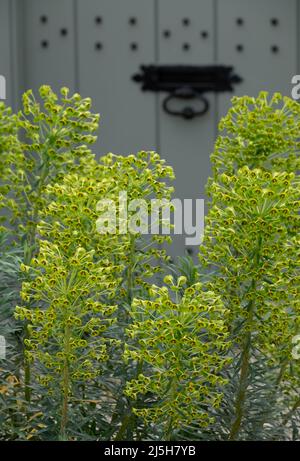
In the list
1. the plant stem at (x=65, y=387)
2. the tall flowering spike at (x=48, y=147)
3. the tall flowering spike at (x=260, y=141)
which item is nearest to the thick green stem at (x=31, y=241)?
the tall flowering spike at (x=48, y=147)

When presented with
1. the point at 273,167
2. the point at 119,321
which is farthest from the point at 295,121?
the point at 119,321

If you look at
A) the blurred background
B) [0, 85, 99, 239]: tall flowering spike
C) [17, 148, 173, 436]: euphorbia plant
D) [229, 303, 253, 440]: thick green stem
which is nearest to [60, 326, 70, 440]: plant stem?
[17, 148, 173, 436]: euphorbia plant

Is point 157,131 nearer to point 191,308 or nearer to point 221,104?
point 221,104

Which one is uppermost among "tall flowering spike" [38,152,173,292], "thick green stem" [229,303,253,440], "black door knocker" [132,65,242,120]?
"black door knocker" [132,65,242,120]

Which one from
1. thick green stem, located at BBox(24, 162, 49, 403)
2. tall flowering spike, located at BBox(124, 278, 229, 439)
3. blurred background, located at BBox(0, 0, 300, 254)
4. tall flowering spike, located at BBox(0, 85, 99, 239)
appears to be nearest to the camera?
tall flowering spike, located at BBox(124, 278, 229, 439)

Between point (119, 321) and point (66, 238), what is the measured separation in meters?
0.16

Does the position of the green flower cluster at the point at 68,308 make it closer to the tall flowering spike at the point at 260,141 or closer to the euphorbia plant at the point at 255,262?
the euphorbia plant at the point at 255,262

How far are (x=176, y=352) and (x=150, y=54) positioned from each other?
2.32 meters

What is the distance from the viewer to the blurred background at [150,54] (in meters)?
3.30

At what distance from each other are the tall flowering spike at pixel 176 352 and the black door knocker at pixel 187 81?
2165 mm

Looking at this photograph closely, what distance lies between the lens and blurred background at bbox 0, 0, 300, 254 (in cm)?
330

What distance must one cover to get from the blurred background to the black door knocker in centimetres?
2

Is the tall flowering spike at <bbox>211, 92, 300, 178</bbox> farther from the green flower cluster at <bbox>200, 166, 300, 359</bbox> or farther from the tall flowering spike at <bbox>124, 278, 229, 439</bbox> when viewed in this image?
the tall flowering spike at <bbox>124, 278, 229, 439</bbox>

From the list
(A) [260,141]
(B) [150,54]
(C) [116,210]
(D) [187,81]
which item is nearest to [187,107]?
(D) [187,81]
